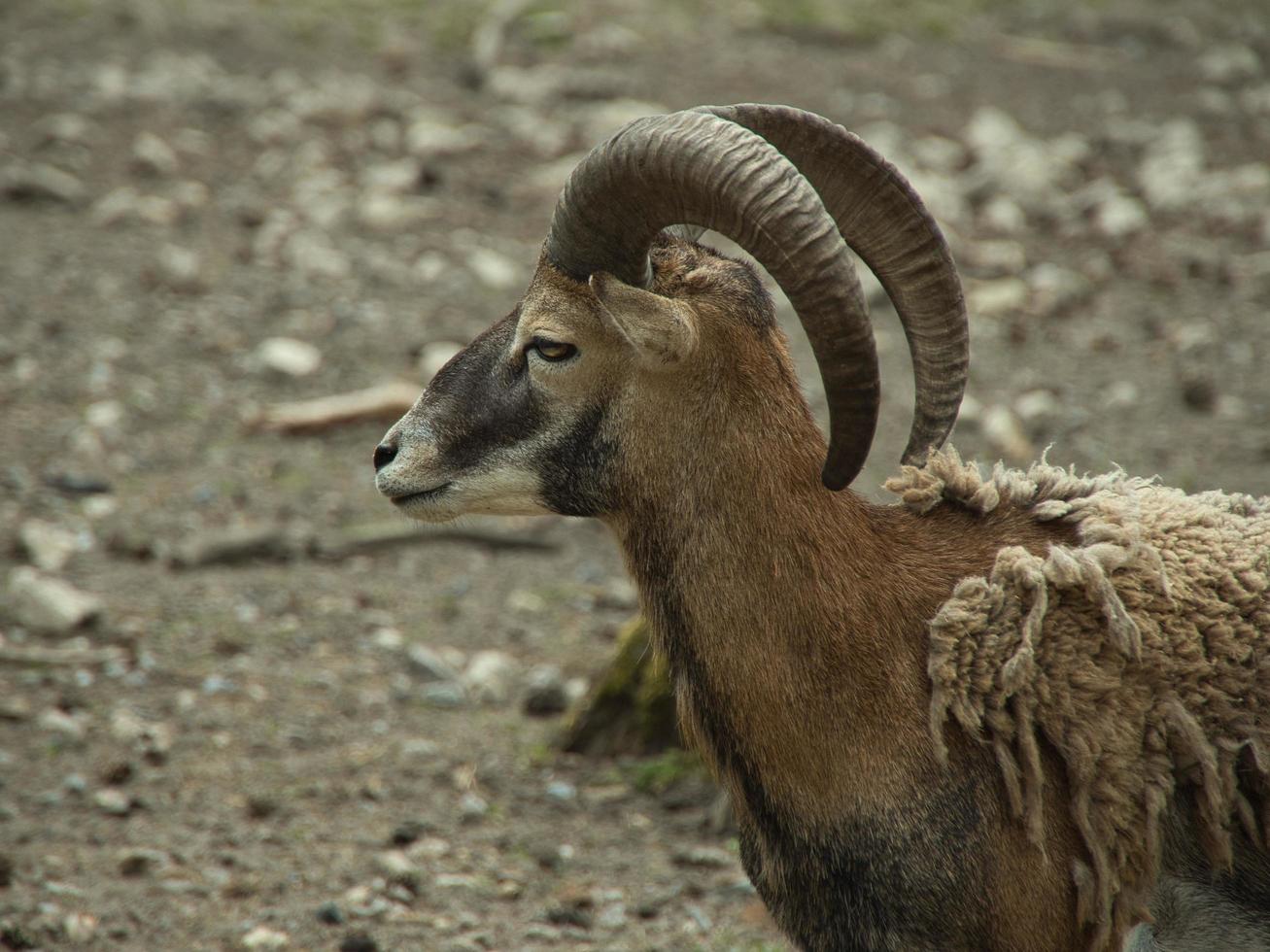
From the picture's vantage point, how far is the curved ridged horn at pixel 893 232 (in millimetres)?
4820

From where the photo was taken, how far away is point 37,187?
44.7ft

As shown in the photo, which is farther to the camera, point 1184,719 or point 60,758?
point 60,758

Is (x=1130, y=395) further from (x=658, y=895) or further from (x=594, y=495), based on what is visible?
(x=594, y=495)

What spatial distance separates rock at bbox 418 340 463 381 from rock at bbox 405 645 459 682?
137 inches

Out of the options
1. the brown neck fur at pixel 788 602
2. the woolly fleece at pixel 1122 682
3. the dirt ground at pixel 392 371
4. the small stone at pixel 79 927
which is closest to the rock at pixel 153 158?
the dirt ground at pixel 392 371

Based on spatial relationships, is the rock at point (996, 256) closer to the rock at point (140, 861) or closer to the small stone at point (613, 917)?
the small stone at point (613, 917)

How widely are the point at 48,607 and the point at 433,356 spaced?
4.15m

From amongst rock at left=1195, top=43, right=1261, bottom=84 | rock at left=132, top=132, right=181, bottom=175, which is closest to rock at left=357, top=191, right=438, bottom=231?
rock at left=132, top=132, right=181, bottom=175

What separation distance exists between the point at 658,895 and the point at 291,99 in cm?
1268

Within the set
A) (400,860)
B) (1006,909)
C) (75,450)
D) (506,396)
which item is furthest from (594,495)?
(75,450)

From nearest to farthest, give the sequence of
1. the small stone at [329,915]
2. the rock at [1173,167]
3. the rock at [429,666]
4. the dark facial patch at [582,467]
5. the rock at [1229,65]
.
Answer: the dark facial patch at [582,467] < the small stone at [329,915] < the rock at [429,666] < the rock at [1173,167] < the rock at [1229,65]

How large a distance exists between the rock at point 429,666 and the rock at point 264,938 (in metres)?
2.31

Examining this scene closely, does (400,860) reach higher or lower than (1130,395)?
lower

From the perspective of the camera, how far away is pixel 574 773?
7234 millimetres
